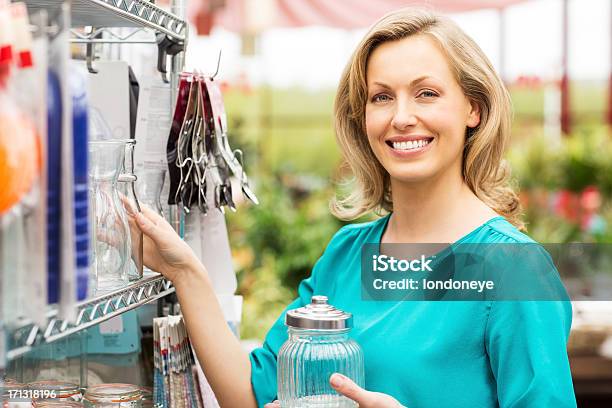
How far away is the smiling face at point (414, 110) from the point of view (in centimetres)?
169

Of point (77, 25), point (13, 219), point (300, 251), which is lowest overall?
point (300, 251)

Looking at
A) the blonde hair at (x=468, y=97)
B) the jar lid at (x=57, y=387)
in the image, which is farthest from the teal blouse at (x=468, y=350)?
the jar lid at (x=57, y=387)

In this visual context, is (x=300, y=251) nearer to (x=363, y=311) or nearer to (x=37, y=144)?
(x=363, y=311)

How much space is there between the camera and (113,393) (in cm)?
166

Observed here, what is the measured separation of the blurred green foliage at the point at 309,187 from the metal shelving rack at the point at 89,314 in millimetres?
2392

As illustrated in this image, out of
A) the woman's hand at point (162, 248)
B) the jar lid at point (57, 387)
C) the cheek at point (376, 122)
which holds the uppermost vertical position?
the cheek at point (376, 122)

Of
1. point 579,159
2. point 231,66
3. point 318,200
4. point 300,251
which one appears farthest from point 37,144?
point 231,66

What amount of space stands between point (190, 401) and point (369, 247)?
1.75ft

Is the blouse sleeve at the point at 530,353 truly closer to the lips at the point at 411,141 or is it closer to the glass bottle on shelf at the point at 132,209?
the lips at the point at 411,141

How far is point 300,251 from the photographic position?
211 inches

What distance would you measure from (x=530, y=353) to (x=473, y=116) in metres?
0.55

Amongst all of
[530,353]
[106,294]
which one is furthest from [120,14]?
[530,353]

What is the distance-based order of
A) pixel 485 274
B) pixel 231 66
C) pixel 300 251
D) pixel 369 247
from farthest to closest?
pixel 231 66, pixel 300 251, pixel 369 247, pixel 485 274

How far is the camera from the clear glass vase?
1.40 meters
